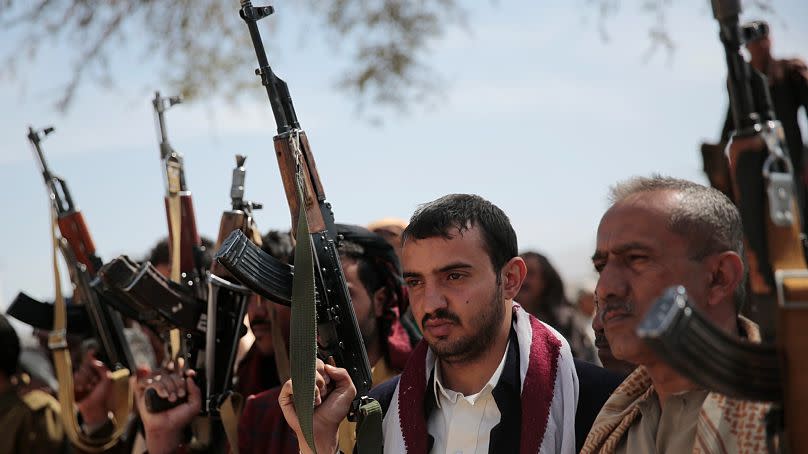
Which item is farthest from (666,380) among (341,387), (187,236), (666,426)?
(187,236)

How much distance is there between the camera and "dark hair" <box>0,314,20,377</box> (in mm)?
5682

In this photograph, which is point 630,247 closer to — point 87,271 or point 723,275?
point 723,275

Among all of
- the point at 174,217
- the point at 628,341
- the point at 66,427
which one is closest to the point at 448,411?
the point at 628,341

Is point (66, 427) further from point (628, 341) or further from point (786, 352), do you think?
point (786, 352)

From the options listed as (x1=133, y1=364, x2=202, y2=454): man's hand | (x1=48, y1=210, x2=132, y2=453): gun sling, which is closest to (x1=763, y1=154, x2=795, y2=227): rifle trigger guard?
(x1=133, y1=364, x2=202, y2=454): man's hand

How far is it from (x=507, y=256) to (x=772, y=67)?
123 centimetres

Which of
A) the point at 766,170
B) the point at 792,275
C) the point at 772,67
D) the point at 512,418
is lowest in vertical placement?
the point at 512,418

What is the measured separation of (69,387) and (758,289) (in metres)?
4.39

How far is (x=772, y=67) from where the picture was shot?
3584 millimetres

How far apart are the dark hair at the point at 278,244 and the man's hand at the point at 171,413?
0.77m

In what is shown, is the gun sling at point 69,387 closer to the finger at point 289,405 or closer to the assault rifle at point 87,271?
the assault rifle at point 87,271

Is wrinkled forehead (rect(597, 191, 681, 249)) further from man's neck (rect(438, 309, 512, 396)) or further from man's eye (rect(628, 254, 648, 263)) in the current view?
man's neck (rect(438, 309, 512, 396))

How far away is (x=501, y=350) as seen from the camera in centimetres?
326

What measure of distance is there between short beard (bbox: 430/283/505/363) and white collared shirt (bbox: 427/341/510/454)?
0.09 m
